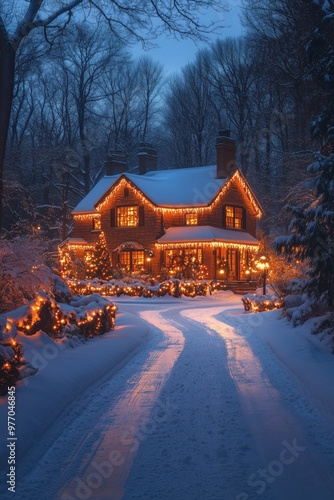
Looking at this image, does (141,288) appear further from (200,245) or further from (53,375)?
(53,375)

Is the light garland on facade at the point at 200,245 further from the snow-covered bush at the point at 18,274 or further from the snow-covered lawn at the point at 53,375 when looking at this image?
the snow-covered bush at the point at 18,274

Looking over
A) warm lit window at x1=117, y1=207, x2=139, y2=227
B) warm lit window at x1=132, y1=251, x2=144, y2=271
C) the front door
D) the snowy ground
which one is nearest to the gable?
warm lit window at x1=117, y1=207, x2=139, y2=227

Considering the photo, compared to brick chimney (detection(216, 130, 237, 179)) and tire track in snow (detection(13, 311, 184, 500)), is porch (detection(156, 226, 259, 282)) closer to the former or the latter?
brick chimney (detection(216, 130, 237, 179))

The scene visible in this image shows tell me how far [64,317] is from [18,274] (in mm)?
1578

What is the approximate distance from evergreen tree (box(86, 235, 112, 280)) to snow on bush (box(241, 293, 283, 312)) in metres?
13.5

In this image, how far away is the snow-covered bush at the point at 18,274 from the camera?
10.0m

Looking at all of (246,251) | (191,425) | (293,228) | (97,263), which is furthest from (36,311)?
(246,251)

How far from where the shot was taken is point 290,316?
14.3m

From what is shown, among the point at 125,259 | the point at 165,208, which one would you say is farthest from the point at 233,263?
the point at 125,259

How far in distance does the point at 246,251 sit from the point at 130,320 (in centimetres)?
2250

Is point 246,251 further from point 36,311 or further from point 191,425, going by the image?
point 191,425

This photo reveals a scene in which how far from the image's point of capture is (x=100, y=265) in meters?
32.3

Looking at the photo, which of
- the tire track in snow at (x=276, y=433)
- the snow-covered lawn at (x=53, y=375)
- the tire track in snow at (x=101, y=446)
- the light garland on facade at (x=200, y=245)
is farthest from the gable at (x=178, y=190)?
the tire track in snow at (x=101, y=446)

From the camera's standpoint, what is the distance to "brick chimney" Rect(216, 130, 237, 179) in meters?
36.8
